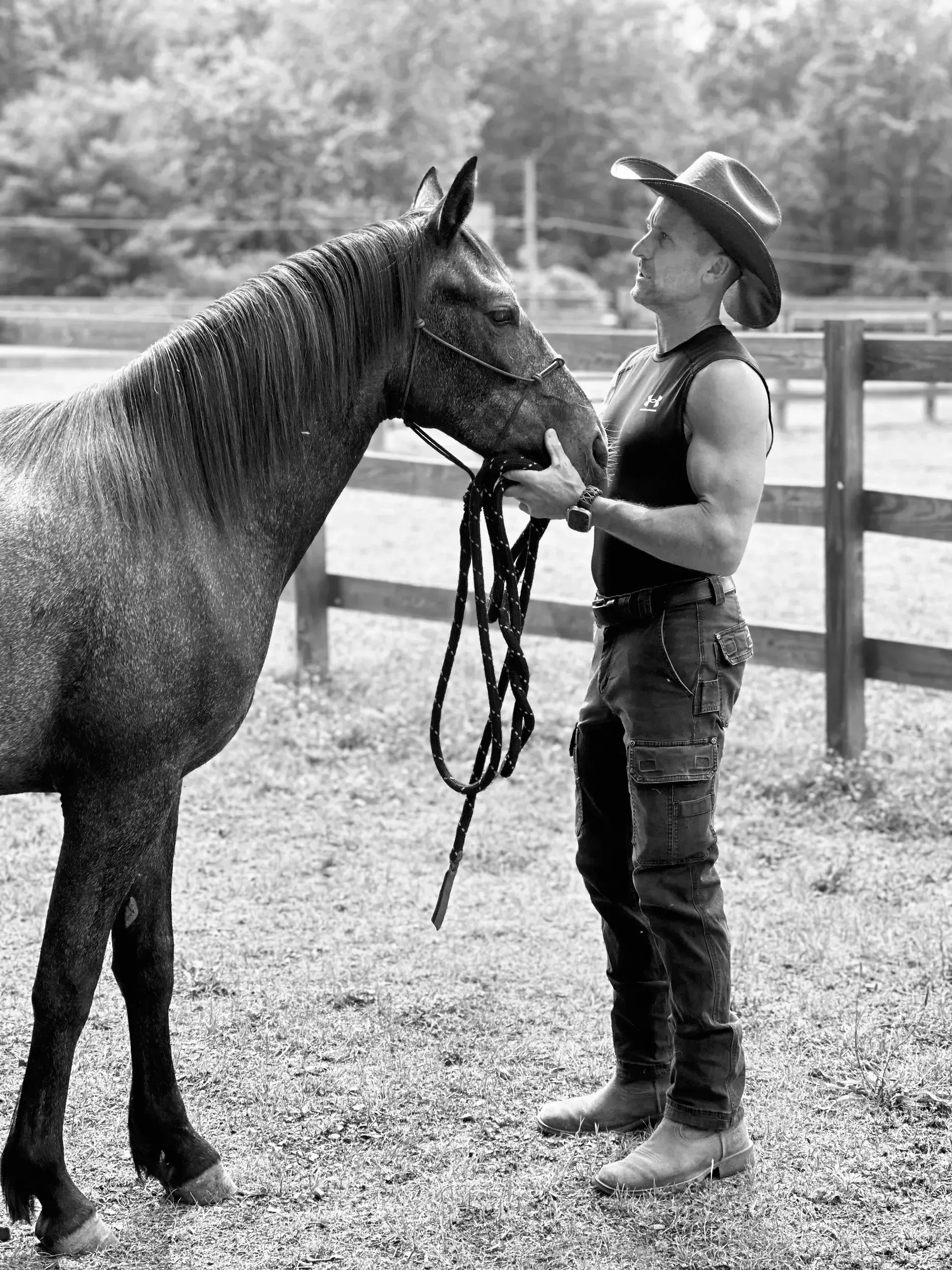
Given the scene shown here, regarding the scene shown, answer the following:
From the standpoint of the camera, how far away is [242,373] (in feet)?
8.46

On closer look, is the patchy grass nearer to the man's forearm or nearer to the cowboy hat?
the man's forearm

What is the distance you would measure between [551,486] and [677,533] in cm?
26

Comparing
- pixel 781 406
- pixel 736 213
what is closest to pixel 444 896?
pixel 736 213

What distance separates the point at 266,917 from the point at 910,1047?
1.98 m

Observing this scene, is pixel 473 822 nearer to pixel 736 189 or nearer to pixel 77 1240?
pixel 77 1240

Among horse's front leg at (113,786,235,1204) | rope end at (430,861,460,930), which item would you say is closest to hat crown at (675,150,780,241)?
rope end at (430,861,460,930)

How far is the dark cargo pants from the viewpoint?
2.67m

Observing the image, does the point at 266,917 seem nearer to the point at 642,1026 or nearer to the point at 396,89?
the point at 642,1026

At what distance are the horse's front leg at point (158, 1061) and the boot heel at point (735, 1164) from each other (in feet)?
3.41

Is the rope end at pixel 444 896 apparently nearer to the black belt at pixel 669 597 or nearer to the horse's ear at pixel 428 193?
the black belt at pixel 669 597

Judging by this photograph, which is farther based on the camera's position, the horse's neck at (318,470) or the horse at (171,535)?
the horse's neck at (318,470)

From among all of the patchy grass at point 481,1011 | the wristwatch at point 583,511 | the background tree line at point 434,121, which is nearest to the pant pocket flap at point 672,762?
the wristwatch at point 583,511

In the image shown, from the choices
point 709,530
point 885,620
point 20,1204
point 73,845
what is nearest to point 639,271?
point 709,530

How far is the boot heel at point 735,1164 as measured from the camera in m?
2.81
